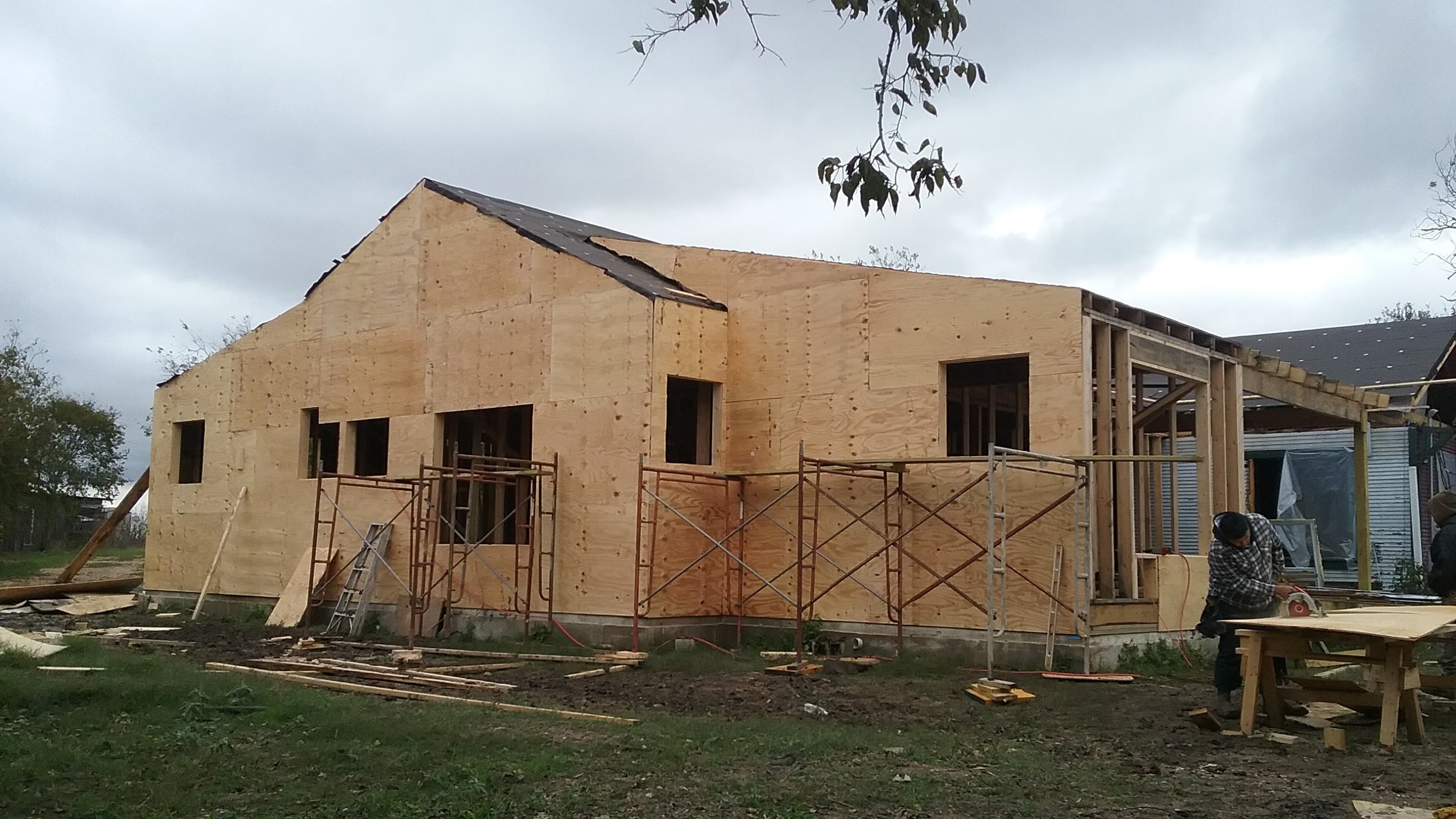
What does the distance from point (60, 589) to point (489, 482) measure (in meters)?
11.1

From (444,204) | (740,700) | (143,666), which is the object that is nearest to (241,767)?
(740,700)

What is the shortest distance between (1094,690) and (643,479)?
18.9 feet

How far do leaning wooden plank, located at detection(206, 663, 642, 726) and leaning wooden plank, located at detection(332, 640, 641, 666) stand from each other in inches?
84.7

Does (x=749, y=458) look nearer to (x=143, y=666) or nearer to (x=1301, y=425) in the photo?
(x=143, y=666)

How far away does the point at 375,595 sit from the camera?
1741cm

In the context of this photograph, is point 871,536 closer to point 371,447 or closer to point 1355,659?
point 1355,659

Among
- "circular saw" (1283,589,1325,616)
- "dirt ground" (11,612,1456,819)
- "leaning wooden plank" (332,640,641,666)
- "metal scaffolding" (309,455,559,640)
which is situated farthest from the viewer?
"metal scaffolding" (309,455,559,640)

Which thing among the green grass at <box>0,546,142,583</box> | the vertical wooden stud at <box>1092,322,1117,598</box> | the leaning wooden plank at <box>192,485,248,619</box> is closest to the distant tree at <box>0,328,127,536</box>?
the green grass at <box>0,546,142,583</box>

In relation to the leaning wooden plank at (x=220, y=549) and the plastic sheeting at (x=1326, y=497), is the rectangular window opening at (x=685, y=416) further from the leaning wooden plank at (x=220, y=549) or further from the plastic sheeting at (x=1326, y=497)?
the plastic sheeting at (x=1326, y=497)

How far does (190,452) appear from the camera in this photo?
22.4 meters

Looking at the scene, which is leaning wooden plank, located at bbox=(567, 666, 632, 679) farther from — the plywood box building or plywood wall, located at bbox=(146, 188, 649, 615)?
plywood wall, located at bbox=(146, 188, 649, 615)

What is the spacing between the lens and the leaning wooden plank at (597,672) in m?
11.9

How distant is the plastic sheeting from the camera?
763 inches

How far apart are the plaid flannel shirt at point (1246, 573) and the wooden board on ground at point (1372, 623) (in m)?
0.18
